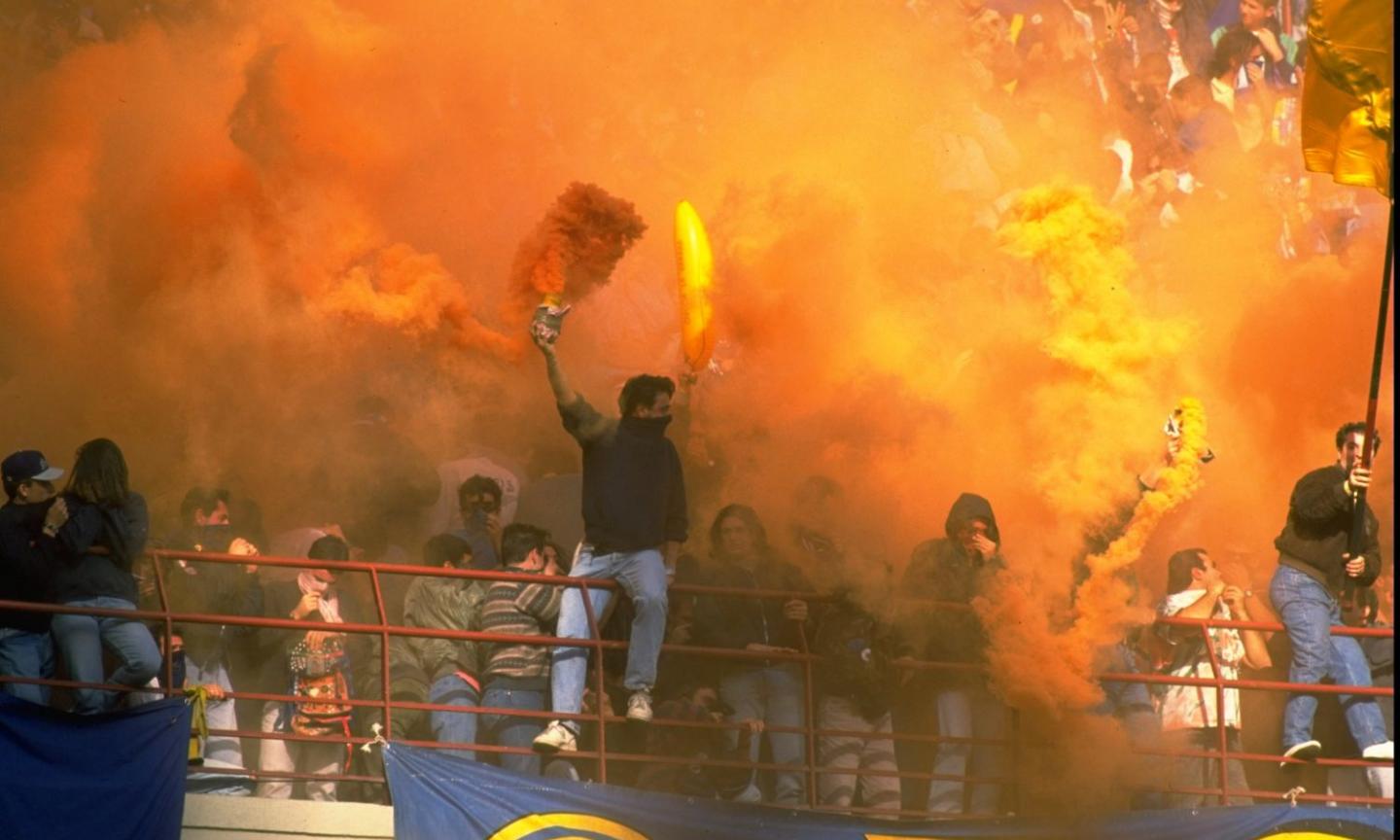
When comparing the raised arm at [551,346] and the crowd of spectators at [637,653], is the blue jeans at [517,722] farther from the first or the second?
the raised arm at [551,346]

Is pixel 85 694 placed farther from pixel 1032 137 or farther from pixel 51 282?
pixel 1032 137

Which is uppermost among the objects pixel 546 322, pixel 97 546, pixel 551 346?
pixel 546 322

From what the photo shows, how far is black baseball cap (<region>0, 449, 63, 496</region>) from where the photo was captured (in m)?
9.77

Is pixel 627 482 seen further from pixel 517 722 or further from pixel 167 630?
pixel 167 630

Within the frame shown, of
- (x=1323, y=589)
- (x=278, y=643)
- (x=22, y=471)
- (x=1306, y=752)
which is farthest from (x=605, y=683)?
(x=1323, y=589)

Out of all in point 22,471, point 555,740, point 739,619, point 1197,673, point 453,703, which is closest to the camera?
point 22,471

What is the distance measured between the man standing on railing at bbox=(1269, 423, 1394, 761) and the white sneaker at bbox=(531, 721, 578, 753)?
3427mm

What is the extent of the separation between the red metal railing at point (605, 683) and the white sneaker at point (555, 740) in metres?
0.08

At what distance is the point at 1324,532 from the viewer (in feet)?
35.7

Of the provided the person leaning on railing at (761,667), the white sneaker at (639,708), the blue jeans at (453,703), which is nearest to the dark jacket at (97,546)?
the blue jeans at (453,703)

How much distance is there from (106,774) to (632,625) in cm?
235

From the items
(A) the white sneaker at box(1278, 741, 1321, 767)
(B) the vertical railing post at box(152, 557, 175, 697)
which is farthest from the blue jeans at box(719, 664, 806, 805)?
(B) the vertical railing post at box(152, 557, 175, 697)

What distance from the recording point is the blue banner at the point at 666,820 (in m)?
9.70

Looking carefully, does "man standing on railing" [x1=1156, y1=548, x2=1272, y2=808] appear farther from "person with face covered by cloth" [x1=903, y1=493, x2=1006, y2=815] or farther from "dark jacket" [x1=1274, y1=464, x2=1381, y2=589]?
"person with face covered by cloth" [x1=903, y1=493, x2=1006, y2=815]
